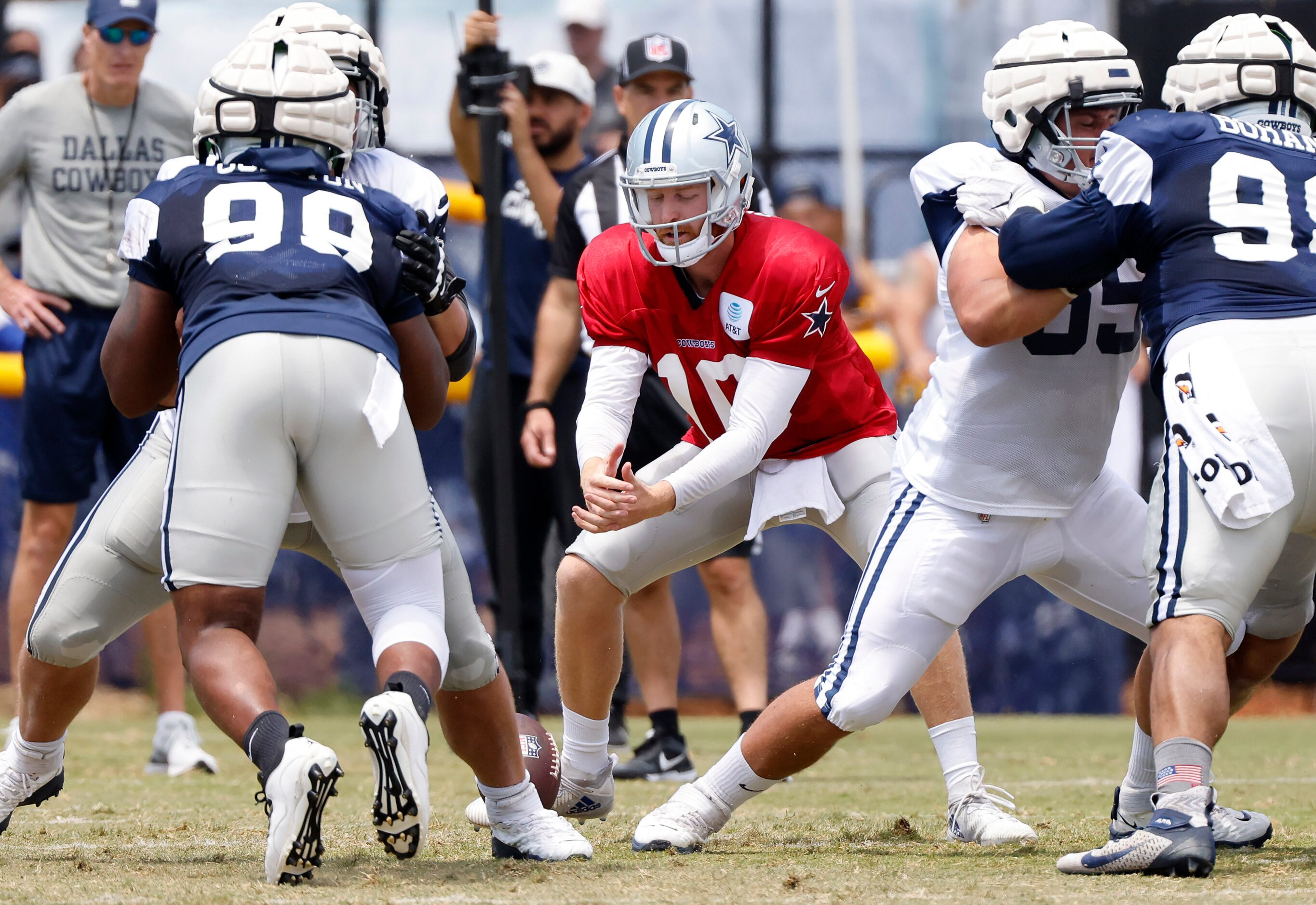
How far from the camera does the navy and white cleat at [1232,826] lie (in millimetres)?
3836

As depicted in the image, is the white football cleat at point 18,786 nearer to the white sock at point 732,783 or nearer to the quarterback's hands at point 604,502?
the quarterback's hands at point 604,502

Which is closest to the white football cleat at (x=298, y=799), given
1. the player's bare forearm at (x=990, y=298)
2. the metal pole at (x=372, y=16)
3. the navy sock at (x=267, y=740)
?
the navy sock at (x=267, y=740)

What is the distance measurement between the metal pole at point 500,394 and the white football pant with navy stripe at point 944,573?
8.22ft

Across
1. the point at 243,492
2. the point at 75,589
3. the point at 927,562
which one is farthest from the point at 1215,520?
the point at 75,589

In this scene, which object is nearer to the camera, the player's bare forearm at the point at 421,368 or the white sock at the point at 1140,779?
the player's bare forearm at the point at 421,368

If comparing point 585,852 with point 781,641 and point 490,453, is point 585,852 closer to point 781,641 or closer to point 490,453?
point 490,453

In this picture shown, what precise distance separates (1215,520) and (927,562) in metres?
0.65

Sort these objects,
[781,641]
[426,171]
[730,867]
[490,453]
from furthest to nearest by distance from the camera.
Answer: [781,641] → [490,453] → [426,171] → [730,867]

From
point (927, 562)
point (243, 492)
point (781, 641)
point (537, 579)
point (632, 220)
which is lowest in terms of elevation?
point (781, 641)

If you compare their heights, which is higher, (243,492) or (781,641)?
(243,492)

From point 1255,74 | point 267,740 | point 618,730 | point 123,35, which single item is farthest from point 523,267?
point 267,740

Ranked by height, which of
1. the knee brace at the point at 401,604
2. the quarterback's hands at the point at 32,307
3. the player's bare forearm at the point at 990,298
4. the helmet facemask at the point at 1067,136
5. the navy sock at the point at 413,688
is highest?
the helmet facemask at the point at 1067,136

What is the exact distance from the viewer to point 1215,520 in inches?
129

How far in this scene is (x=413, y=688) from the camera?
10.5 ft
